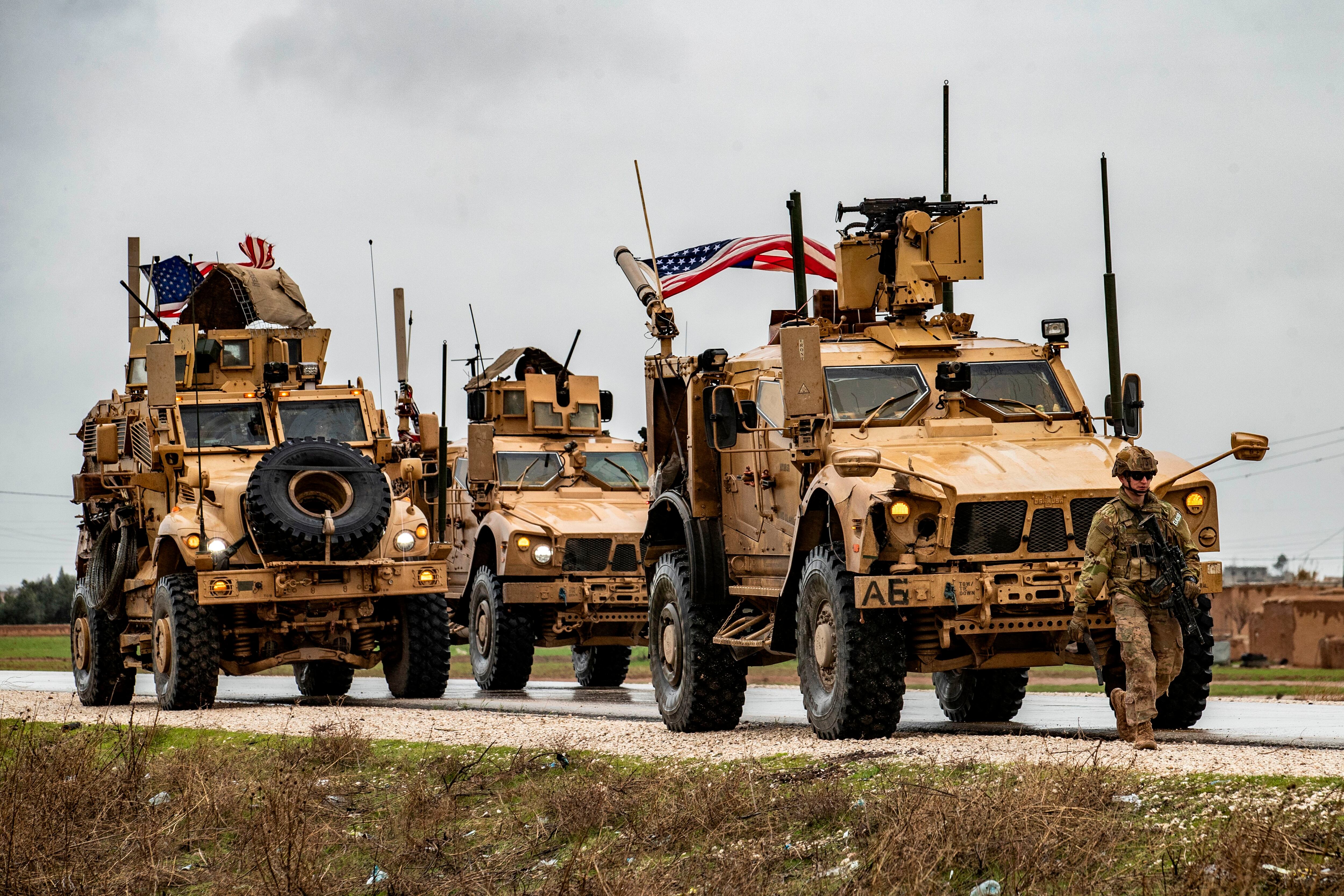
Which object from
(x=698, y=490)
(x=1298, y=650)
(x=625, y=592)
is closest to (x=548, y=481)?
(x=625, y=592)

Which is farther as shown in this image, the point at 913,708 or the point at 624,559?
the point at 624,559

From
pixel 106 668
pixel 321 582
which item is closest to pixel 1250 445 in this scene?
pixel 321 582

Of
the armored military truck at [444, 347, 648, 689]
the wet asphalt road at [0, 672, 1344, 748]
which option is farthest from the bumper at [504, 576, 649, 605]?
the wet asphalt road at [0, 672, 1344, 748]

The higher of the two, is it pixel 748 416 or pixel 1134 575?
pixel 748 416

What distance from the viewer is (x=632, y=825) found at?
904 centimetres

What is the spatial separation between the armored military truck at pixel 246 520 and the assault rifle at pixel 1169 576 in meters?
8.94

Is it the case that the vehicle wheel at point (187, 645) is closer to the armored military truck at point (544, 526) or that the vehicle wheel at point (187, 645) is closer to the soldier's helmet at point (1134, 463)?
the armored military truck at point (544, 526)

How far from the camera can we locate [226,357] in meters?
19.7

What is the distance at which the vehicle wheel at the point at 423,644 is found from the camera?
725 inches

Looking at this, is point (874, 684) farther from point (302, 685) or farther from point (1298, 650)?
point (1298, 650)

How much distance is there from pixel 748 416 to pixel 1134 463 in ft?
11.5

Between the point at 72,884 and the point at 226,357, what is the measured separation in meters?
11.2

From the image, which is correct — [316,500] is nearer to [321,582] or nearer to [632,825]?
[321,582]

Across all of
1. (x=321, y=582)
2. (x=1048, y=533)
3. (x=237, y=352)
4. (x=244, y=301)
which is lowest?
(x=321, y=582)
